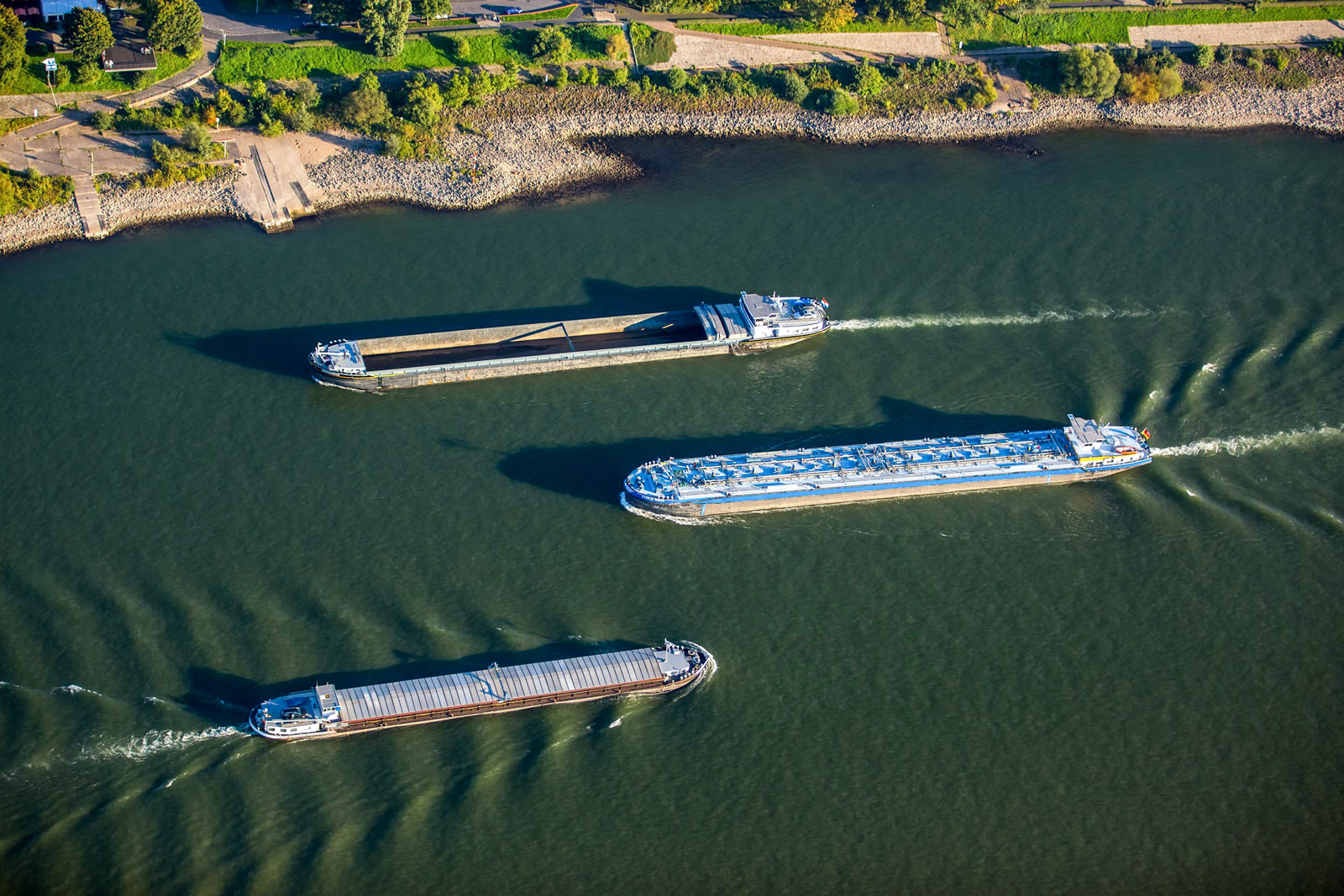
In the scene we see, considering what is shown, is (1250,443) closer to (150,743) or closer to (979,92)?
(979,92)

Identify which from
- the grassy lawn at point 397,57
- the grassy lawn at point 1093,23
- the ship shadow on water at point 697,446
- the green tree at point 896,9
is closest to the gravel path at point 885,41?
the green tree at point 896,9

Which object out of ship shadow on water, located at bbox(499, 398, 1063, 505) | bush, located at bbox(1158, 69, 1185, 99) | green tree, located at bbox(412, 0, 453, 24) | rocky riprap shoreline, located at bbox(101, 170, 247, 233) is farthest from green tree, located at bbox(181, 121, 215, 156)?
bush, located at bbox(1158, 69, 1185, 99)

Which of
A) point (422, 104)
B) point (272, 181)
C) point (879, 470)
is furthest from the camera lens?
point (422, 104)

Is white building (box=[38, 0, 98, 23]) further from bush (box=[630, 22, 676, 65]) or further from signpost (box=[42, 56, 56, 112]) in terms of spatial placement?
bush (box=[630, 22, 676, 65])

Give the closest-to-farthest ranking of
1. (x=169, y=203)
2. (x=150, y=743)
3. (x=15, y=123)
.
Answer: (x=150, y=743) → (x=169, y=203) → (x=15, y=123)

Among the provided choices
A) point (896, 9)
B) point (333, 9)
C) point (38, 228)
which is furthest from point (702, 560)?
point (896, 9)

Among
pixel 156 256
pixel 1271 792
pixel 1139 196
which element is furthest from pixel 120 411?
pixel 1139 196

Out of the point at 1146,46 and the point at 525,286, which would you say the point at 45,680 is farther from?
the point at 1146,46
